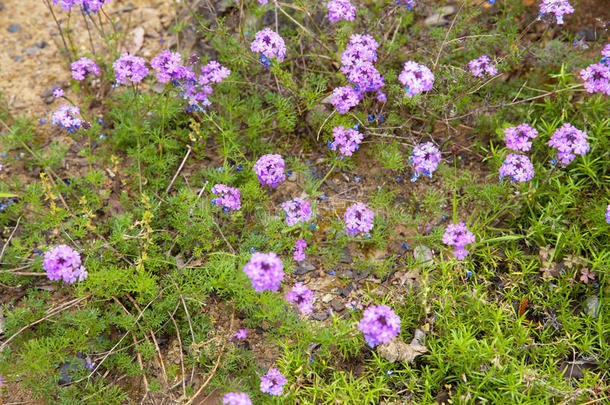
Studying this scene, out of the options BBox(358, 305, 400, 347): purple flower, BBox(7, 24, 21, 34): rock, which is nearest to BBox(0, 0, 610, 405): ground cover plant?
BBox(358, 305, 400, 347): purple flower

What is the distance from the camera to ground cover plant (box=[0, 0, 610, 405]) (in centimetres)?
401

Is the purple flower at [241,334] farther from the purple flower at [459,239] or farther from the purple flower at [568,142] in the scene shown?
the purple flower at [568,142]

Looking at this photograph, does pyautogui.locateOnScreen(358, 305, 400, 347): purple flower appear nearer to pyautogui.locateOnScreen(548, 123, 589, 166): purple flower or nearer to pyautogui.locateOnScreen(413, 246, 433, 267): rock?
pyautogui.locateOnScreen(413, 246, 433, 267): rock

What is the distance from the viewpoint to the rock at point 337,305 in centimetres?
454

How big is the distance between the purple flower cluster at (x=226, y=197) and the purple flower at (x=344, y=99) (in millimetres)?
1325

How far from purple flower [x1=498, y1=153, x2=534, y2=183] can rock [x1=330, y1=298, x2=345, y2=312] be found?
75.8 inches

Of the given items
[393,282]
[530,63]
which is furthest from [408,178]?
[530,63]

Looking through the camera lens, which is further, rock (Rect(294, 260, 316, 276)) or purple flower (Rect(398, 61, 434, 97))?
rock (Rect(294, 260, 316, 276))

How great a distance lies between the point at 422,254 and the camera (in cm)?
464

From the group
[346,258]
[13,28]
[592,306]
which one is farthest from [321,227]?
[13,28]

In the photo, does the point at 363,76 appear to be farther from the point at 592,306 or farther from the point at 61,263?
the point at 61,263

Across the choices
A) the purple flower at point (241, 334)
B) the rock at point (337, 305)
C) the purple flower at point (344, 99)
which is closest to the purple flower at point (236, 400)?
the purple flower at point (241, 334)

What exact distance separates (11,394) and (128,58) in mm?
3205

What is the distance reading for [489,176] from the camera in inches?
202
